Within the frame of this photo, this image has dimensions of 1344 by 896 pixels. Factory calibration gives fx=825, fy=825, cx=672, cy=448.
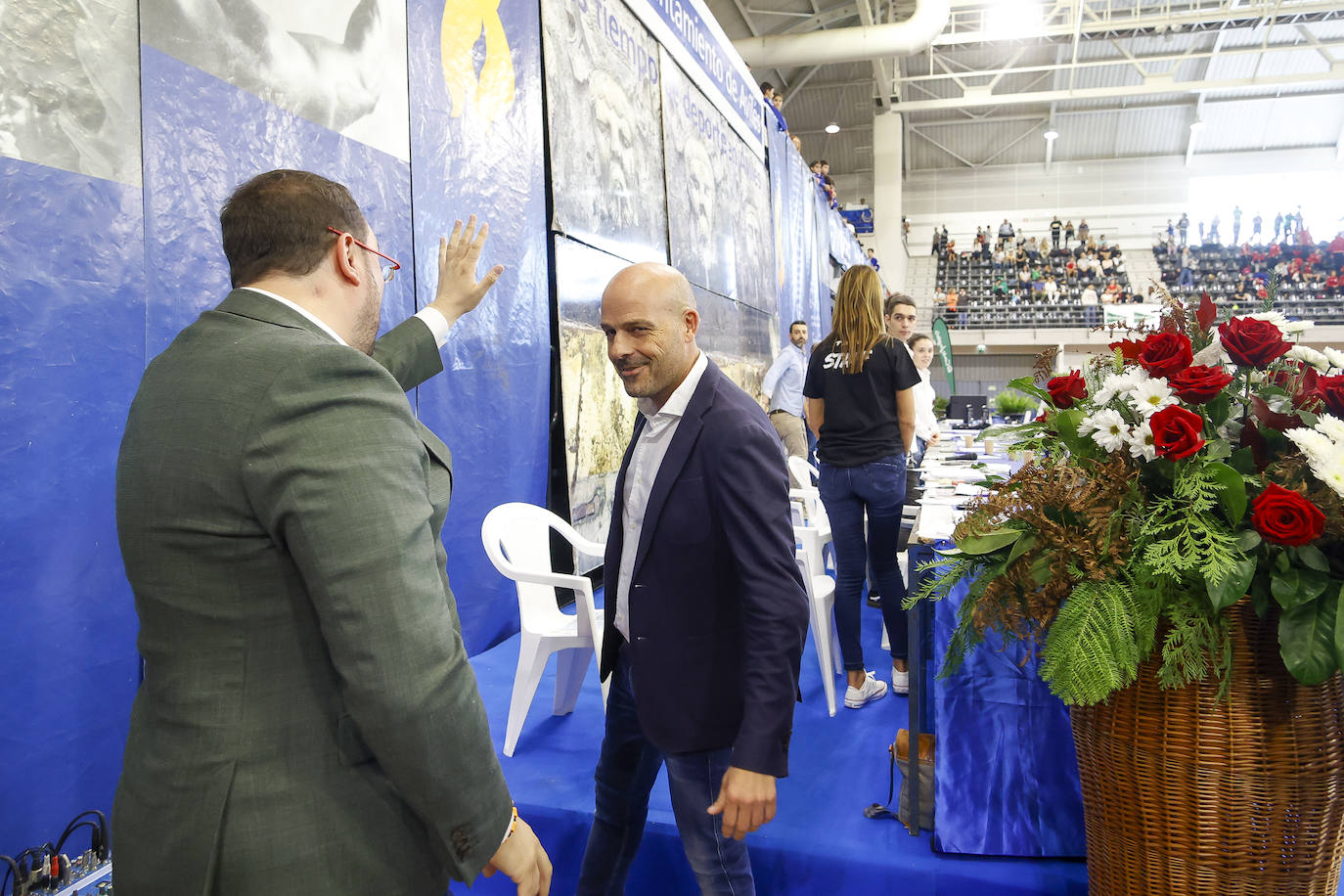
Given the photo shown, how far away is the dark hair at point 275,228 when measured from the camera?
88cm

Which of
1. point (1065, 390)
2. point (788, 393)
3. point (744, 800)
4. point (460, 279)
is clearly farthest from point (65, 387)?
point (788, 393)

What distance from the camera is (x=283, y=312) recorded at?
840 mm

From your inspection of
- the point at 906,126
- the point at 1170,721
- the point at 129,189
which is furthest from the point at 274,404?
the point at 906,126

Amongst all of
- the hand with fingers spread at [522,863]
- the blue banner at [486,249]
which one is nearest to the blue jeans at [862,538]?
the blue banner at [486,249]

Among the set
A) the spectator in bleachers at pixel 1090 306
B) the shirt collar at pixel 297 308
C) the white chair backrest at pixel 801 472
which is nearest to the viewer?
the shirt collar at pixel 297 308

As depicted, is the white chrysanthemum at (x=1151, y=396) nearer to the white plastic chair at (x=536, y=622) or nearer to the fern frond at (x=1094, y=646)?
the fern frond at (x=1094, y=646)

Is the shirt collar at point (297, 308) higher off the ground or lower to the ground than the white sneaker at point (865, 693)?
higher

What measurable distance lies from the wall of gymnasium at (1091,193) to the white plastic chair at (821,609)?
2242cm

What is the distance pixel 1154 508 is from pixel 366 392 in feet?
3.57

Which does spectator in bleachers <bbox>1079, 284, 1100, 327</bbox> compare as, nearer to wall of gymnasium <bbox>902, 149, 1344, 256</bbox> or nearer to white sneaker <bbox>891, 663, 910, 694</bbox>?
wall of gymnasium <bbox>902, 149, 1344, 256</bbox>

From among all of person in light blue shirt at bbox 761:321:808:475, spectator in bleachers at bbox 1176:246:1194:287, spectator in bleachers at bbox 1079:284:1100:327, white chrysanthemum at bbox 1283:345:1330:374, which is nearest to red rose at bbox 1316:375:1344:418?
white chrysanthemum at bbox 1283:345:1330:374

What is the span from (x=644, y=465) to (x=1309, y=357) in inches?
43.0

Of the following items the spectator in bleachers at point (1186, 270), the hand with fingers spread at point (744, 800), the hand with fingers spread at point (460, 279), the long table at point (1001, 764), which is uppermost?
the spectator in bleachers at point (1186, 270)

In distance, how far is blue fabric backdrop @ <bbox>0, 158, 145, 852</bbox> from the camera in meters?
1.60
